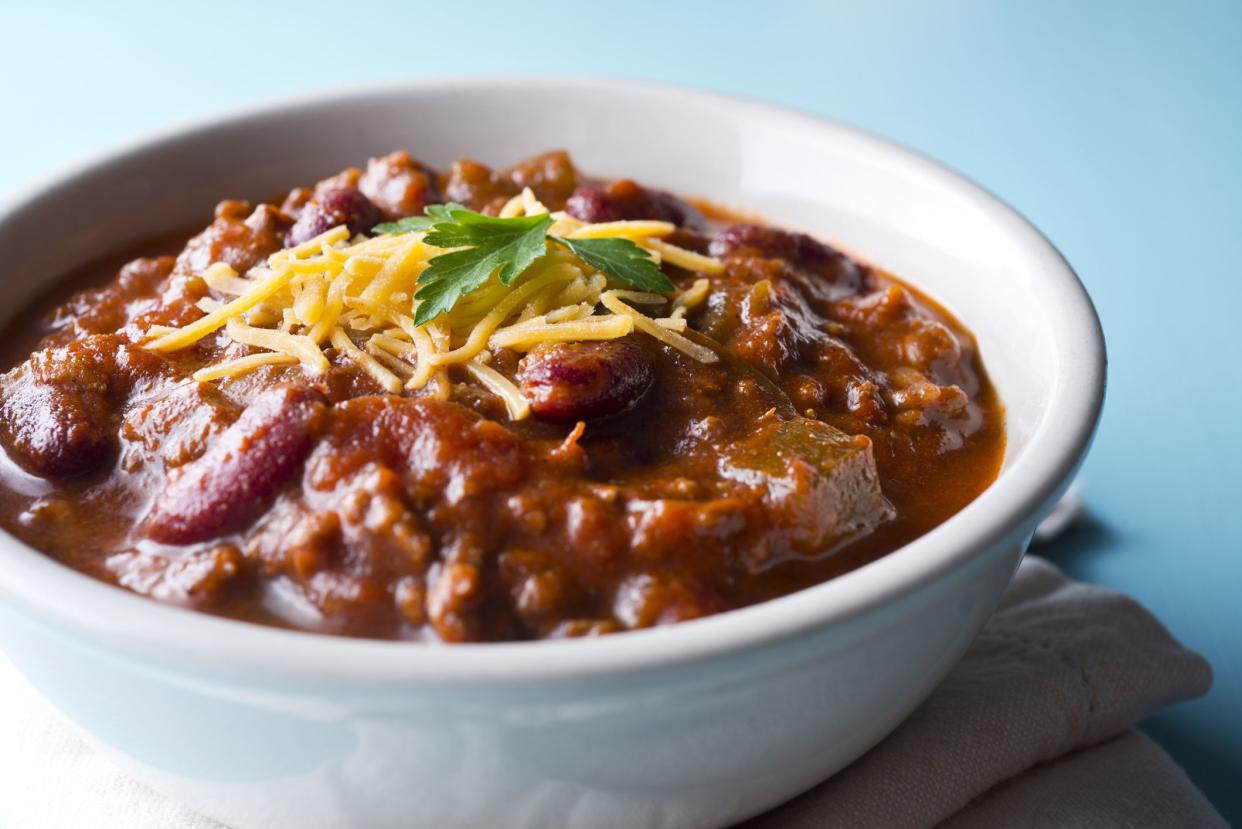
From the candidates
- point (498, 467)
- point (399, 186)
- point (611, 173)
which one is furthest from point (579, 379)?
point (611, 173)

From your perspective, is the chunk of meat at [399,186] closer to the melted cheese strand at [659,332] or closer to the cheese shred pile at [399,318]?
the cheese shred pile at [399,318]

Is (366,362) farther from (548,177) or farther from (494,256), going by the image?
(548,177)

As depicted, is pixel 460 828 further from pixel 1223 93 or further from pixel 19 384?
pixel 1223 93

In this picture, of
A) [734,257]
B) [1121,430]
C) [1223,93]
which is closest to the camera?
[734,257]

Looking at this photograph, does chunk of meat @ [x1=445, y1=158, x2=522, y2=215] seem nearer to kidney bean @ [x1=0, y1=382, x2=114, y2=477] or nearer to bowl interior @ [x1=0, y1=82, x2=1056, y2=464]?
bowl interior @ [x1=0, y1=82, x2=1056, y2=464]

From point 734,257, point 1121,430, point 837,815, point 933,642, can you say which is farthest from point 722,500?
point 1121,430

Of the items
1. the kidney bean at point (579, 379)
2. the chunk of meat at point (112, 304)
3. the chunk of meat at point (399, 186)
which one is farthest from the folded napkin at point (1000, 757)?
the chunk of meat at point (399, 186)

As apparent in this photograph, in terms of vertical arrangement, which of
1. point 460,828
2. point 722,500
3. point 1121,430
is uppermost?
point 722,500
